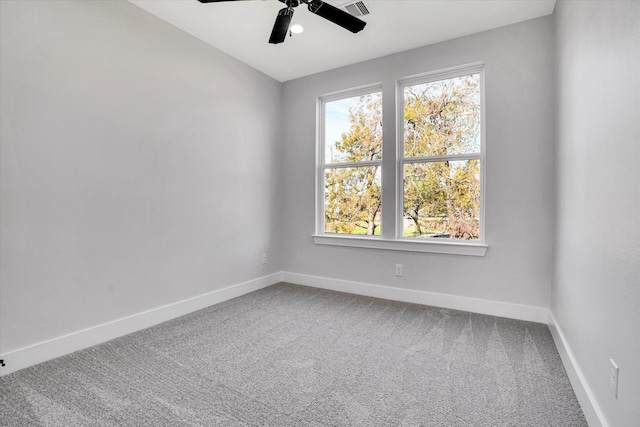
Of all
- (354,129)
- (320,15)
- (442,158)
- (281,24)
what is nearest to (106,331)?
(281,24)

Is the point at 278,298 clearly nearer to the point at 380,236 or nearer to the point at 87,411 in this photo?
the point at 380,236

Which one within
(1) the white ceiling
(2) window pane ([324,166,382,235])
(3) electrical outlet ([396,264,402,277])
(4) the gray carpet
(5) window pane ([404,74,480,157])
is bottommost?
(4) the gray carpet

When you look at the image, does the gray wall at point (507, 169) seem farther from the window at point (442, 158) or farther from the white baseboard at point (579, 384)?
the white baseboard at point (579, 384)

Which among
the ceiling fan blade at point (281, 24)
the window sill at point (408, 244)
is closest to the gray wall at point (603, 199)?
the window sill at point (408, 244)

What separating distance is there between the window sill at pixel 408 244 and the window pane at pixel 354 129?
3.17 ft

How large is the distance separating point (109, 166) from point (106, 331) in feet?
4.18

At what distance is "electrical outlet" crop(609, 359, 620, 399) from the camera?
1202mm

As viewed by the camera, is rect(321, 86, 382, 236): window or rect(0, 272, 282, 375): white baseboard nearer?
rect(0, 272, 282, 375): white baseboard

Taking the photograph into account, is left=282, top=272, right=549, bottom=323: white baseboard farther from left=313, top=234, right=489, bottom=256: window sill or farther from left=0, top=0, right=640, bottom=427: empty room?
left=313, top=234, right=489, bottom=256: window sill

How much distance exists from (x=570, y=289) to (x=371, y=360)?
4.49 ft

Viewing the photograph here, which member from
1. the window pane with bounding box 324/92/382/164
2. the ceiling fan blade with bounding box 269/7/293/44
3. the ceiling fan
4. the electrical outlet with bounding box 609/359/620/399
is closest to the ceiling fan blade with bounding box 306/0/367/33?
the ceiling fan

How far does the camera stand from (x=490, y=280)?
2912 mm

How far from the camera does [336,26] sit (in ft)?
9.20

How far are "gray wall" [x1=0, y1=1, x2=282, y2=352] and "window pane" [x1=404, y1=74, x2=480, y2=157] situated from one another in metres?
1.93
